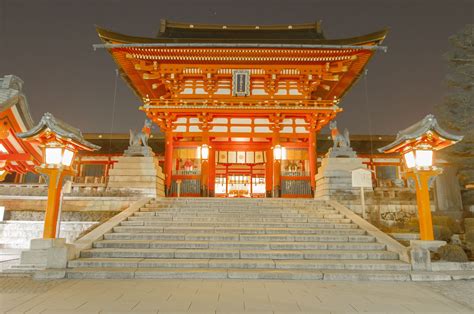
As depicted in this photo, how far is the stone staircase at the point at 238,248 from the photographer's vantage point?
611 centimetres

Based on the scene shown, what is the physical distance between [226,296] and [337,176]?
9.28m

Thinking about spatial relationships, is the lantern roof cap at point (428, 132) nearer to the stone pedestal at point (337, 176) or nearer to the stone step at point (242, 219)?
the stone step at point (242, 219)

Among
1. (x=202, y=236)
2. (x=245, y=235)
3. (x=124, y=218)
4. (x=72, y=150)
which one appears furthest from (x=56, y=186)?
(x=245, y=235)

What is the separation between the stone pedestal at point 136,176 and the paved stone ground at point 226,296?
686 centimetres

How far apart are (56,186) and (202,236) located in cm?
414

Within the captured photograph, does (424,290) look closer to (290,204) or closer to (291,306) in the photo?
(291,306)

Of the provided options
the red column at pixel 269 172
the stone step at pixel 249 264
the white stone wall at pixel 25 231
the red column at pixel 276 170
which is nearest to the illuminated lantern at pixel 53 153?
the stone step at pixel 249 264

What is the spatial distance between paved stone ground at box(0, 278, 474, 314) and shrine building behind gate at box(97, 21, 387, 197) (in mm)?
9884

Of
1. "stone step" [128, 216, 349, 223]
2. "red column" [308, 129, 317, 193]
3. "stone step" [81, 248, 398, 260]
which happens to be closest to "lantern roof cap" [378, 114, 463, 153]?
"stone step" [81, 248, 398, 260]

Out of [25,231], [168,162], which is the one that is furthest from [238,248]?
[168,162]

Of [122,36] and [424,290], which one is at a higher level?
[122,36]

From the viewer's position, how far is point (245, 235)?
8.24 m

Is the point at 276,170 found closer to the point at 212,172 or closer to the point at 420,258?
the point at 212,172

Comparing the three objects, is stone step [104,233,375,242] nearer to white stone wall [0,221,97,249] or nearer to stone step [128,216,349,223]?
stone step [128,216,349,223]
